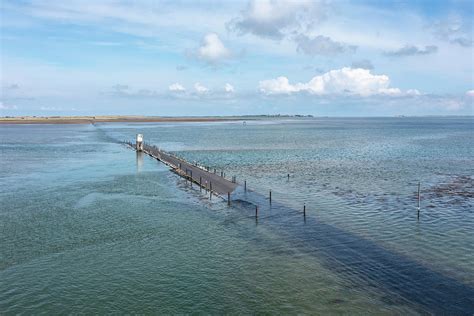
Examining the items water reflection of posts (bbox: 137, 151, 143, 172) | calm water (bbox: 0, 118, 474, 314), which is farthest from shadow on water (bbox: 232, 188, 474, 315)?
water reflection of posts (bbox: 137, 151, 143, 172)

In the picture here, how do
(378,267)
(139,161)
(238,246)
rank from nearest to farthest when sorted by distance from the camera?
(378,267), (238,246), (139,161)

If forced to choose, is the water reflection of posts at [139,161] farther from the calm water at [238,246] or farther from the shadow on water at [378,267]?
the shadow on water at [378,267]

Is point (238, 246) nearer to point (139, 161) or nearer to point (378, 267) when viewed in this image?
point (378, 267)

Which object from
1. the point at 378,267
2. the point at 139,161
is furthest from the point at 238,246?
the point at 139,161

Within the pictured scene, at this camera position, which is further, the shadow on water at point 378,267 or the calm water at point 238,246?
the calm water at point 238,246

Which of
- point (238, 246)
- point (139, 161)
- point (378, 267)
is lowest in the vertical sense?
point (378, 267)

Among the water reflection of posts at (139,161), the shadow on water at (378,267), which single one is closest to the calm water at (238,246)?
the shadow on water at (378,267)
